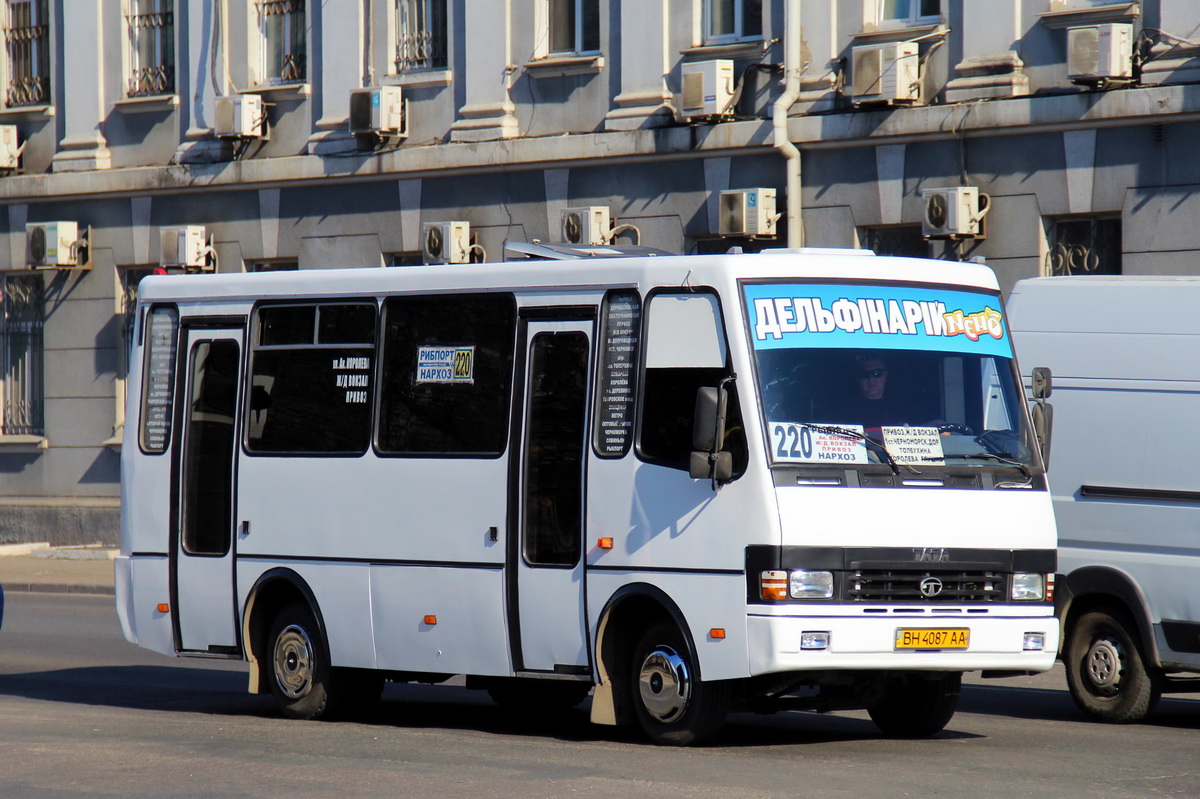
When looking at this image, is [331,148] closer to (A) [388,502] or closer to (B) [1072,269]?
(B) [1072,269]

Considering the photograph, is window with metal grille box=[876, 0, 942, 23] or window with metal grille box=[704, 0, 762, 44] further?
window with metal grille box=[704, 0, 762, 44]

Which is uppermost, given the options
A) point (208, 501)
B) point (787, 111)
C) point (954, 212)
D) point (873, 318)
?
point (787, 111)

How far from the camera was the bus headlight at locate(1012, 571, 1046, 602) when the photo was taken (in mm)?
10508

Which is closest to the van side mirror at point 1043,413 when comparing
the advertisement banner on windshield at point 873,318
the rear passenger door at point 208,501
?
the advertisement banner on windshield at point 873,318

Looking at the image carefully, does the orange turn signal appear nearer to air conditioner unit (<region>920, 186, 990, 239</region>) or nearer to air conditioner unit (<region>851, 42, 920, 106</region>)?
air conditioner unit (<region>920, 186, 990, 239</region>)

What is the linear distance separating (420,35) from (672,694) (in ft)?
54.8

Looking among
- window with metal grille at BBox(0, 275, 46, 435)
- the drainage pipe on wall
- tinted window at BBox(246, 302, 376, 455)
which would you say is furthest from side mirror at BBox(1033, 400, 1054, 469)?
window with metal grille at BBox(0, 275, 46, 435)

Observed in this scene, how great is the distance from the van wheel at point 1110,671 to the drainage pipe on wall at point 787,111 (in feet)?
32.8

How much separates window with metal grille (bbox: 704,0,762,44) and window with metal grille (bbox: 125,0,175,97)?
905 cm

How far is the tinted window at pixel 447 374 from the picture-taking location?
11562mm

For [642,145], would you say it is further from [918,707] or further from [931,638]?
[931,638]

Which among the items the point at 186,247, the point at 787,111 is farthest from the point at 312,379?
the point at 186,247

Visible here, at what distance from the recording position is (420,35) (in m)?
25.8

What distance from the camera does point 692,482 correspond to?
10406mm
